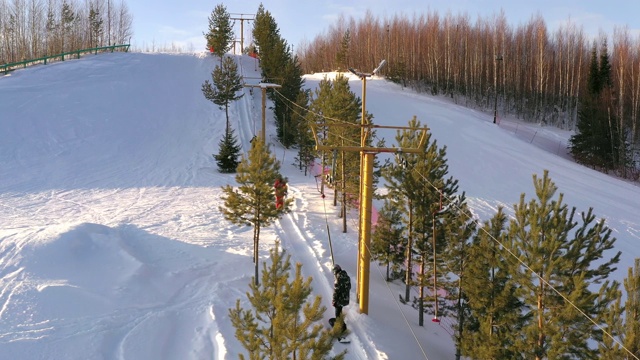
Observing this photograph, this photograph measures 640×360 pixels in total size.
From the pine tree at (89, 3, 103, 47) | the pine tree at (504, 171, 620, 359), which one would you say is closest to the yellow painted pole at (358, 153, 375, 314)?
the pine tree at (504, 171, 620, 359)

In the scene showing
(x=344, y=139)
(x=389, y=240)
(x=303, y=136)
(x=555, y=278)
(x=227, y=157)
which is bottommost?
(x=389, y=240)

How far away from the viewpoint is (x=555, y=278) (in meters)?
11.6

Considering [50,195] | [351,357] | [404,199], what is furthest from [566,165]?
[50,195]

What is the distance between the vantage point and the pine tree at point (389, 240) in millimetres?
17188

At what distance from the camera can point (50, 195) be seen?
2573cm

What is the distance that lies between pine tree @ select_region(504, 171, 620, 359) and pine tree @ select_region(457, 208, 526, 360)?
61 centimetres

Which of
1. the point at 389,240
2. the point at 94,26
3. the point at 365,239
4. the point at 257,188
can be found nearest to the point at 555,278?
the point at 365,239

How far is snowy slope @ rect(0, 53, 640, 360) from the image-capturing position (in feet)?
41.8

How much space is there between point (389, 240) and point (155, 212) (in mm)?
12217

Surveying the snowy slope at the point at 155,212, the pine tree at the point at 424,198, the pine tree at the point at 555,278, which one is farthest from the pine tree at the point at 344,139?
the pine tree at the point at 555,278

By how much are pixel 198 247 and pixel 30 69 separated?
3742 centimetres

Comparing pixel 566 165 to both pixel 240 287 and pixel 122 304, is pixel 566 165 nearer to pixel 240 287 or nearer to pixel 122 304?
pixel 240 287

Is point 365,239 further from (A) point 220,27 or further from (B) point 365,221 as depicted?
(A) point 220,27

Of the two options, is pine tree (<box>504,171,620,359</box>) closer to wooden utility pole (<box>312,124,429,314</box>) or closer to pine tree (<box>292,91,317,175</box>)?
wooden utility pole (<box>312,124,429,314</box>)
